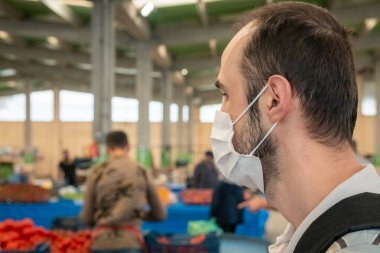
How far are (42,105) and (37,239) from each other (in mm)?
23438

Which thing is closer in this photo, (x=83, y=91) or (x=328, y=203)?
(x=328, y=203)

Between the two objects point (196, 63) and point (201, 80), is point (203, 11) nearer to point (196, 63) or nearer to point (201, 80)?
point (196, 63)

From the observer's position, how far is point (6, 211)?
8383 millimetres

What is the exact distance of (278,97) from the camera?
3.30 ft

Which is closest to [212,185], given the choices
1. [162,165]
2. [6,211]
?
[6,211]

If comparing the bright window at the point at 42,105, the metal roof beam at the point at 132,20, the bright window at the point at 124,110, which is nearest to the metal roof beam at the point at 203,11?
the metal roof beam at the point at 132,20

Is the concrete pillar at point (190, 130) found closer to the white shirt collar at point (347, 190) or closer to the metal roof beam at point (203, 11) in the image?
the metal roof beam at point (203, 11)

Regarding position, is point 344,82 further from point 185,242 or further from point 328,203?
point 185,242

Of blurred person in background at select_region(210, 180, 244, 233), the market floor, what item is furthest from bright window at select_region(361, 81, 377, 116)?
blurred person in background at select_region(210, 180, 244, 233)

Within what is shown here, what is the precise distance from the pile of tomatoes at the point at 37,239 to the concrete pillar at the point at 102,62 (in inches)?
183

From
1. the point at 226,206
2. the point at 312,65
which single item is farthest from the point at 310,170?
the point at 226,206

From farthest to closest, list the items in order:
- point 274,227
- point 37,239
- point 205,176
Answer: point 205,176 < point 274,227 < point 37,239

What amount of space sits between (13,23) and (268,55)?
12.5m

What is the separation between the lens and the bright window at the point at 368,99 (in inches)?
963
